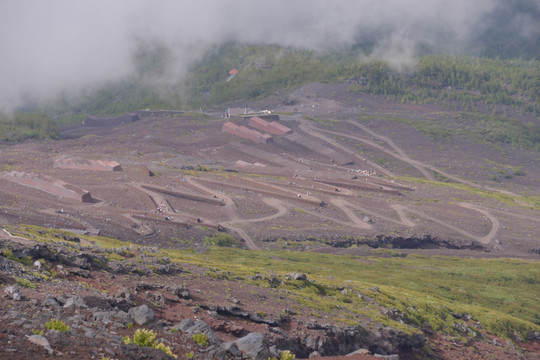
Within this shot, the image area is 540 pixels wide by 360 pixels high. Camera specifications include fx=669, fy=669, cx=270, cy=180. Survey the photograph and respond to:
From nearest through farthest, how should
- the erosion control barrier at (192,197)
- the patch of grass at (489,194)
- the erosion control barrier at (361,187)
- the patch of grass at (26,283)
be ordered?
the patch of grass at (26,283)
the erosion control barrier at (192,197)
the erosion control barrier at (361,187)
the patch of grass at (489,194)

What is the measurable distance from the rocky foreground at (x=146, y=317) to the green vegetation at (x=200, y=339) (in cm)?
3

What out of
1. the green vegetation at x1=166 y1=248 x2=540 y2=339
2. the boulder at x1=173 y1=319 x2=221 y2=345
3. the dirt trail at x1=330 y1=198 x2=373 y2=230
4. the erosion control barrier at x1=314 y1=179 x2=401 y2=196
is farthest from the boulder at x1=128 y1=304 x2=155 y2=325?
the erosion control barrier at x1=314 y1=179 x2=401 y2=196

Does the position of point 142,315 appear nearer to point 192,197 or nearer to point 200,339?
point 200,339

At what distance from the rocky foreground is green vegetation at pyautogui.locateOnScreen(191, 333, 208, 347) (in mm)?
30

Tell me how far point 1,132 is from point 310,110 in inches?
2566

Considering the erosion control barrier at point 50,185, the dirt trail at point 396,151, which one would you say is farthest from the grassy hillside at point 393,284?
the dirt trail at point 396,151

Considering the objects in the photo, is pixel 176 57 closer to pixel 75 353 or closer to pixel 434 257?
pixel 434 257

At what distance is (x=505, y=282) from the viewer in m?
60.1

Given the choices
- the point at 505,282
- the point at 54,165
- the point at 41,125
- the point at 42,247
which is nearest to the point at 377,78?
the point at 41,125

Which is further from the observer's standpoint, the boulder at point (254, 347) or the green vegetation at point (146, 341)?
the boulder at point (254, 347)

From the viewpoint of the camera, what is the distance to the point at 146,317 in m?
20.5

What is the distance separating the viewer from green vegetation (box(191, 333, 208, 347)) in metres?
19.7

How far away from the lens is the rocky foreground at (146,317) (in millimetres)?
16938

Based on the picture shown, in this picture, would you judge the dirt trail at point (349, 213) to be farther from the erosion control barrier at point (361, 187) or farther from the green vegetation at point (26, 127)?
the green vegetation at point (26, 127)
